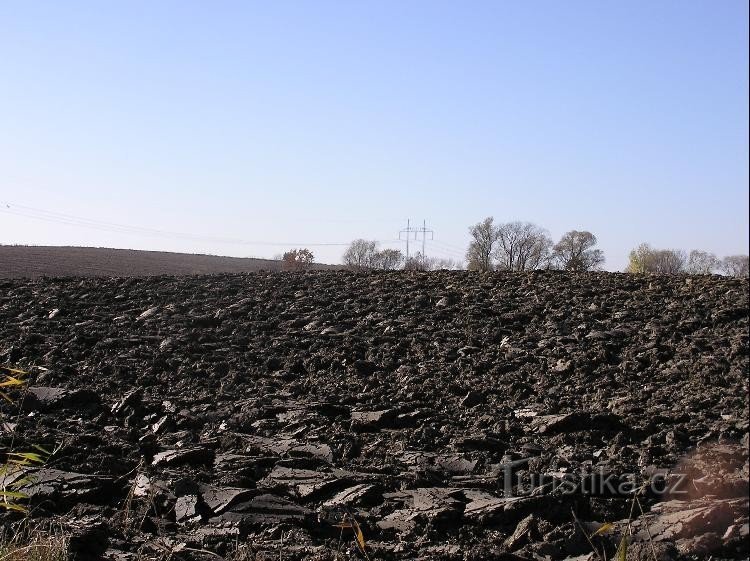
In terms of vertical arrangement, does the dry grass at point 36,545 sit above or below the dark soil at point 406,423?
below

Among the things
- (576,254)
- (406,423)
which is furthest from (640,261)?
(406,423)

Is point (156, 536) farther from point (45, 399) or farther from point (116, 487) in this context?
point (45, 399)

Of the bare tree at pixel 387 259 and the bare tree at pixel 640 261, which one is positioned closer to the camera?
the bare tree at pixel 640 261

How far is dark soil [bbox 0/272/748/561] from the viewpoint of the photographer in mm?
4008

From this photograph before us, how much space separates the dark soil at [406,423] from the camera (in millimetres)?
4008

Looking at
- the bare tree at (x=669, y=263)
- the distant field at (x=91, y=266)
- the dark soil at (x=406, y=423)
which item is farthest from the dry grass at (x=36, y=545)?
the distant field at (x=91, y=266)

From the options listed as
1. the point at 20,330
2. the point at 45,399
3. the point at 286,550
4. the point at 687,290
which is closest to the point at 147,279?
the point at 20,330

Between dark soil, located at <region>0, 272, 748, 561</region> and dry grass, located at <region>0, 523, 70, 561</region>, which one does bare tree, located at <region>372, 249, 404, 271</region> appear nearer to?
dark soil, located at <region>0, 272, 748, 561</region>

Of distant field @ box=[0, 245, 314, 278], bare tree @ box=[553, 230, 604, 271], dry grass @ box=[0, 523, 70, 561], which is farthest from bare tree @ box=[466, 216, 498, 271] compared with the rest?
distant field @ box=[0, 245, 314, 278]

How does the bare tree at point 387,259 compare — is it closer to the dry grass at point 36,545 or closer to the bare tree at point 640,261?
the bare tree at point 640,261

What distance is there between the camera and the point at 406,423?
5.54m

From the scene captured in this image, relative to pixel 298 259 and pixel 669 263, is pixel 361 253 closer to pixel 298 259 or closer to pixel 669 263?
pixel 298 259

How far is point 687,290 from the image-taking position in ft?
24.5

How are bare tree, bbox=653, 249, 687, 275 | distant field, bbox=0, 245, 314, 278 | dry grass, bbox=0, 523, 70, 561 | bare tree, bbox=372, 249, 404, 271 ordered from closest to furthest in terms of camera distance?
1. dry grass, bbox=0, 523, 70, 561
2. bare tree, bbox=653, 249, 687, 275
3. bare tree, bbox=372, 249, 404, 271
4. distant field, bbox=0, 245, 314, 278
